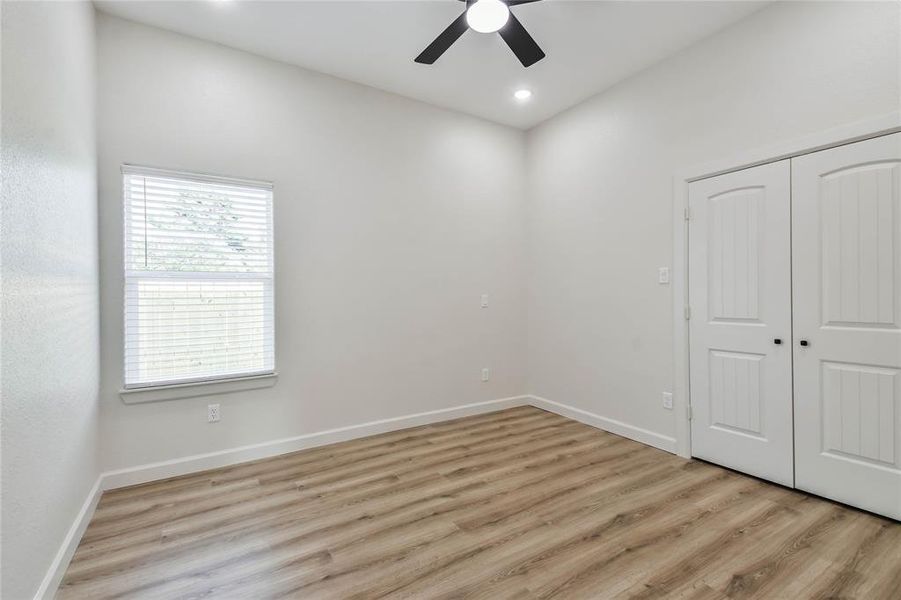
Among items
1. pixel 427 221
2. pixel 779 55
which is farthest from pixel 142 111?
pixel 779 55

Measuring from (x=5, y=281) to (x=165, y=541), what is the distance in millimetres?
1479

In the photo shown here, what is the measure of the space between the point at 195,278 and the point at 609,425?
3484 millimetres

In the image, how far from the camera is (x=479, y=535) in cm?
212

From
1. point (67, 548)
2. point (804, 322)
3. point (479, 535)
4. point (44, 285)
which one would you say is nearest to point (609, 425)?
point (804, 322)

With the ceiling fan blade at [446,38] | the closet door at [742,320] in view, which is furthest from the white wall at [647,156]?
the ceiling fan blade at [446,38]

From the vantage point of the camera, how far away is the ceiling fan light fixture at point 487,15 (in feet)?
7.30

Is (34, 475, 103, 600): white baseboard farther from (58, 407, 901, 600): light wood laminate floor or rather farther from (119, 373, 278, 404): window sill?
(119, 373, 278, 404): window sill

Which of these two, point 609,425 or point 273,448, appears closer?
point 273,448

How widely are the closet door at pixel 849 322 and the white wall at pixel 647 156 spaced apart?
14.1 inches

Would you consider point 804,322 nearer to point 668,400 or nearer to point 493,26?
point 668,400

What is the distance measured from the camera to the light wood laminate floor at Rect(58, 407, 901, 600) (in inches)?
69.3

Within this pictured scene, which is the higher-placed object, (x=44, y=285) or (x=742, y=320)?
(x=44, y=285)

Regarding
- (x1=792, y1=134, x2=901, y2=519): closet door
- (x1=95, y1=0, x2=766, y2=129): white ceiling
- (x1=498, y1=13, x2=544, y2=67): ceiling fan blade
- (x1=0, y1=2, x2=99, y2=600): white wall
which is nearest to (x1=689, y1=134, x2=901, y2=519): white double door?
(x1=792, y1=134, x2=901, y2=519): closet door

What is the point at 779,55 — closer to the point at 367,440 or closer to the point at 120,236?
the point at 367,440
